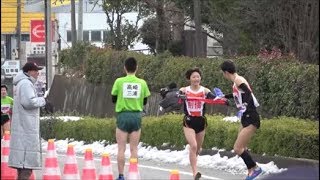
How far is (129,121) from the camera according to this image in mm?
11750

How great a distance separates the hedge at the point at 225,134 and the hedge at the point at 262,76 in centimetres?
111

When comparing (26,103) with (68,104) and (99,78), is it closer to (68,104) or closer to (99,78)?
(99,78)

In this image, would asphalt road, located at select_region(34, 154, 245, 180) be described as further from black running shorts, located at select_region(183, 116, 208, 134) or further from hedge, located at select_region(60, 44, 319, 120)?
hedge, located at select_region(60, 44, 319, 120)

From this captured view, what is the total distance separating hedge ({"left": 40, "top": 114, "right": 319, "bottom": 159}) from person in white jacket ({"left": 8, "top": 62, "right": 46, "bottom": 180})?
4967 mm

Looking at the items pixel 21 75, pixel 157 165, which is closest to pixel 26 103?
pixel 21 75

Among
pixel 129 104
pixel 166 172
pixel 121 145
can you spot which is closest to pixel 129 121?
pixel 129 104

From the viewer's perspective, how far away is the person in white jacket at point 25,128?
414 inches

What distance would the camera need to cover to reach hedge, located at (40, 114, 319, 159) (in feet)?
44.7

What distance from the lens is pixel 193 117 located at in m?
12.3

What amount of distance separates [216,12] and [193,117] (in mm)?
9718

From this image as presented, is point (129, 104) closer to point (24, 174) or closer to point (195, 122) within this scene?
point (195, 122)

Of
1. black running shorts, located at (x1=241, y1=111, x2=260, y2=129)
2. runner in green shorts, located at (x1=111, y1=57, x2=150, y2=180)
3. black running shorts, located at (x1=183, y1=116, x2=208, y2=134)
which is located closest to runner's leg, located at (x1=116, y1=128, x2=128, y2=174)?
runner in green shorts, located at (x1=111, y1=57, x2=150, y2=180)

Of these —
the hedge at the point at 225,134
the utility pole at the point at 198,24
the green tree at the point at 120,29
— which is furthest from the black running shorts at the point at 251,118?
the green tree at the point at 120,29

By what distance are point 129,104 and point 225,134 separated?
464 cm
